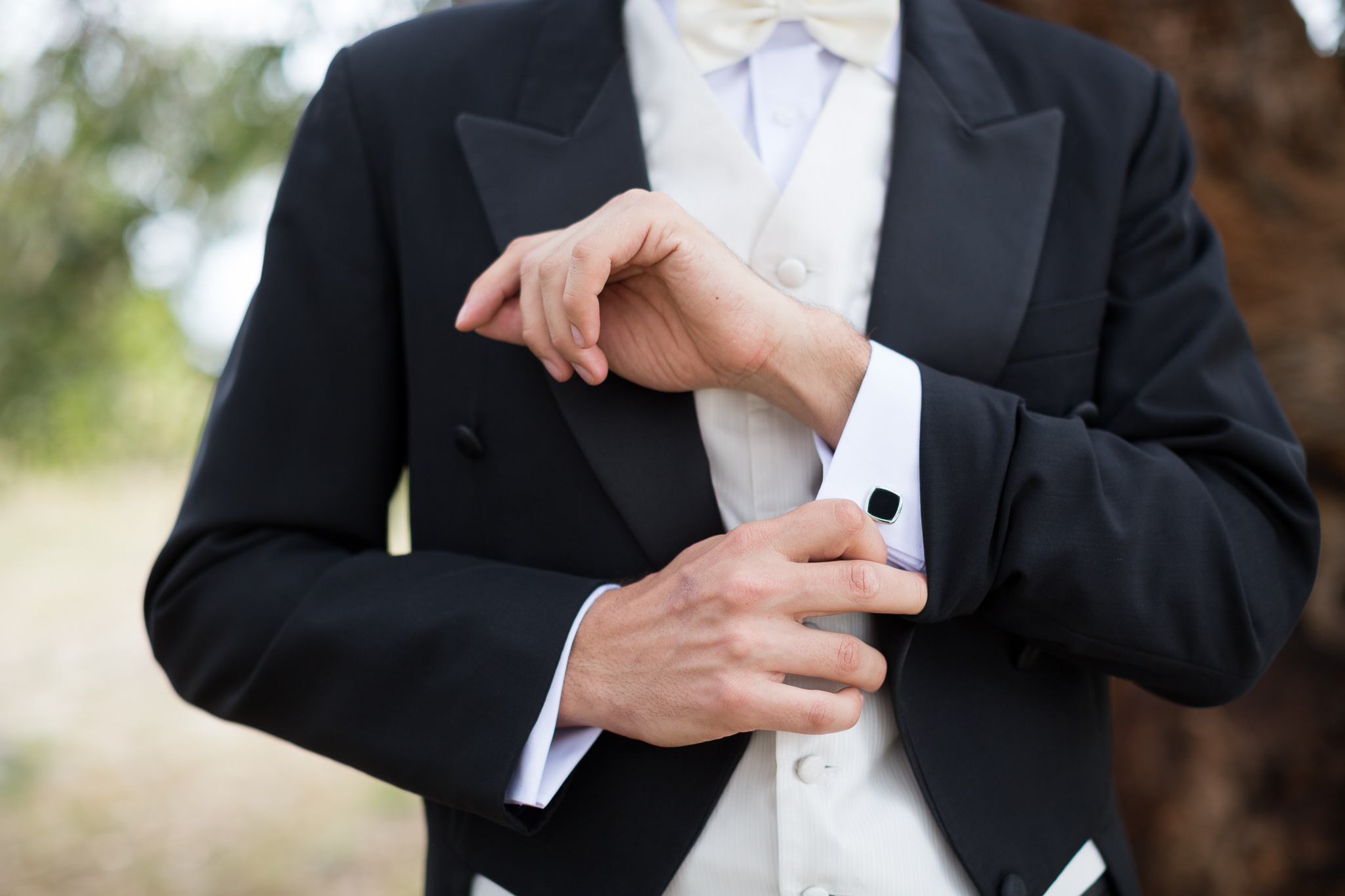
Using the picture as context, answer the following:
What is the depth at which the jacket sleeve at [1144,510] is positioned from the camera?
1.06 metres

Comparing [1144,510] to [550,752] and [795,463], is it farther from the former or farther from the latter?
[550,752]

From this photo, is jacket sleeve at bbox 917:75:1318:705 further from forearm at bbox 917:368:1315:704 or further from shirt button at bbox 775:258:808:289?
shirt button at bbox 775:258:808:289

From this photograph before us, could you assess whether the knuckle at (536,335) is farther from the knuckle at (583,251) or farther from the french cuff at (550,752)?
the french cuff at (550,752)

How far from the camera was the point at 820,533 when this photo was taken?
0.98 m

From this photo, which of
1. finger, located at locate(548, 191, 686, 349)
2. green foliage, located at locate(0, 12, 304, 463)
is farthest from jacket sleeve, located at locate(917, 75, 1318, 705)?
green foliage, located at locate(0, 12, 304, 463)

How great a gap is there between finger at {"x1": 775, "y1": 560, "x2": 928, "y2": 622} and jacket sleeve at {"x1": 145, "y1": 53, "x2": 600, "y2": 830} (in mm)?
260

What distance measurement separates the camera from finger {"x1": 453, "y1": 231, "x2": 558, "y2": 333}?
1042 millimetres

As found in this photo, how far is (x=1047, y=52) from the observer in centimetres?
140

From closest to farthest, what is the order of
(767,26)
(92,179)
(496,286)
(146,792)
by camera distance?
(496,286) → (767,26) → (92,179) → (146,792)

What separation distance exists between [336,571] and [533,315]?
45 centimetres

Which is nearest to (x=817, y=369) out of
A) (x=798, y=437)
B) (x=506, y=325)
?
(x=798, y=437)

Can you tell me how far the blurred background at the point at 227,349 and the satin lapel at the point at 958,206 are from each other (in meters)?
1.29

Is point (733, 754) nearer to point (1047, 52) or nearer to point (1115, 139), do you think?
point (1115, 139)

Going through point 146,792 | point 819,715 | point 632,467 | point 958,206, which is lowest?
point 146,792
